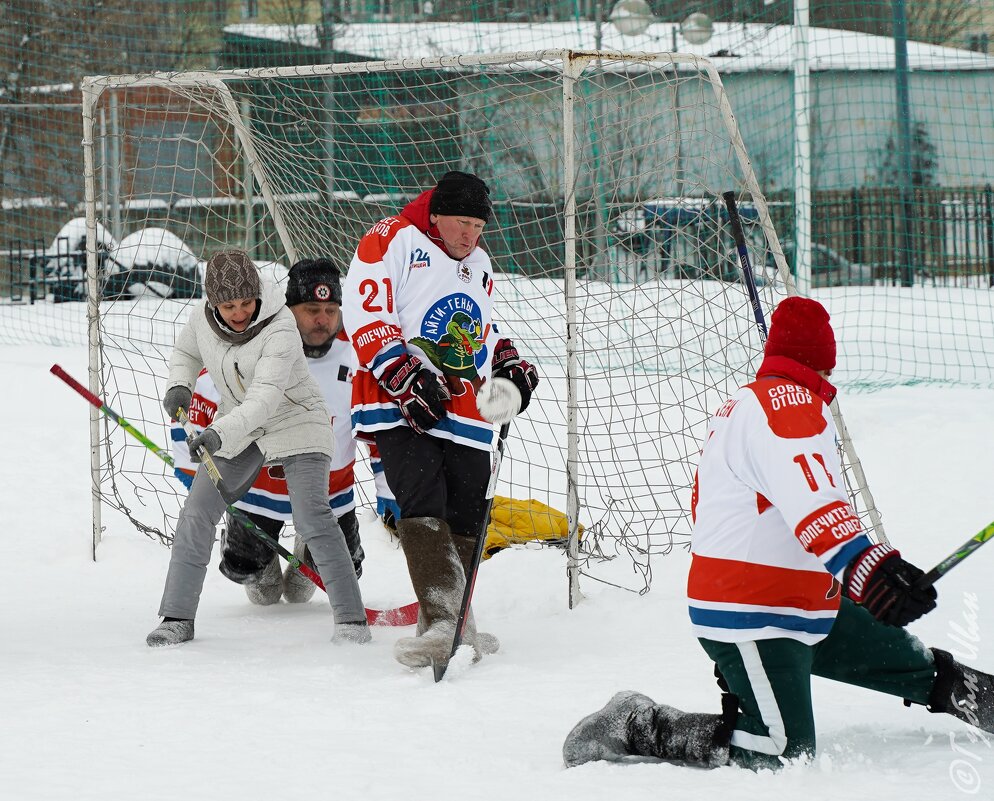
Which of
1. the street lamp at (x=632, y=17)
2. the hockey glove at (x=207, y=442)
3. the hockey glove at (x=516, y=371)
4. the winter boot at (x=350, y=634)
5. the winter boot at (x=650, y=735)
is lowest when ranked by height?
the winter boot at (x=350, y=634)

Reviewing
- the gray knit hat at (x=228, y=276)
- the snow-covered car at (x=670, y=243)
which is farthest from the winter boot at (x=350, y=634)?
the snow-covered car at (x=670, y=243)

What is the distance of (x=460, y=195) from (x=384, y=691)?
1.48 m

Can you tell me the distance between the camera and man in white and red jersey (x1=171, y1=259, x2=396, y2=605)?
4.29 metres

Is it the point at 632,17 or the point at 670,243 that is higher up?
the point at 632,17

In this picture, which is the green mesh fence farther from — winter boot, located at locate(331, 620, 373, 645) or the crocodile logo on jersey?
winter boot, located at locate(331, 620, 373, 645)

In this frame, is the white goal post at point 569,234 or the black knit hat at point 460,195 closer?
the black knit hat at point 460,195

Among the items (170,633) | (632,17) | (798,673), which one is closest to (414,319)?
(170,633)

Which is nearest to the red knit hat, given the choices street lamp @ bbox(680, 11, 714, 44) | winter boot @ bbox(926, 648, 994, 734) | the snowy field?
winter boot @ bbox(926, 648, 994, 734)

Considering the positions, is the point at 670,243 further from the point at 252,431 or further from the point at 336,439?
the point at 252,431

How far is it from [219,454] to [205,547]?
307 millimetres

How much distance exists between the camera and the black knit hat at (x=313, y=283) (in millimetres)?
4254

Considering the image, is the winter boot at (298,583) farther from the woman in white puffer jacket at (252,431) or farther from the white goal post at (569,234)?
the white goal post at (569,234)

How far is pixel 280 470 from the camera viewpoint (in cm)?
432

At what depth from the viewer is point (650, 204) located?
5555mm
